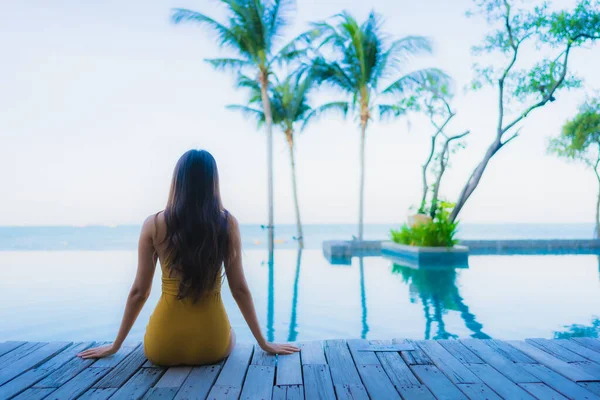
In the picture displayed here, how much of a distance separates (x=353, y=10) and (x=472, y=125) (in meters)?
4.82

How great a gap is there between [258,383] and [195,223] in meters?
0.76

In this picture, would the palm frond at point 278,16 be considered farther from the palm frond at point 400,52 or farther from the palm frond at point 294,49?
the palm frond at point 400,52

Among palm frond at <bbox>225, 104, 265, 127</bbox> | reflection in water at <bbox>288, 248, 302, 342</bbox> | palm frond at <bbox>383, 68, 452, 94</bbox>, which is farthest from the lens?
palm frond at <bbox>225, 104, 265, 127</bbox>

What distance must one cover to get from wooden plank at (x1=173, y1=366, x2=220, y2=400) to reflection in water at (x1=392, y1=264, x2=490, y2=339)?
2.67 m

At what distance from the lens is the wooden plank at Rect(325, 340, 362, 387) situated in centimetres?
205

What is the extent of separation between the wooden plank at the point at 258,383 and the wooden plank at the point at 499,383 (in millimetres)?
957

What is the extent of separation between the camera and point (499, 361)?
7.61 feet

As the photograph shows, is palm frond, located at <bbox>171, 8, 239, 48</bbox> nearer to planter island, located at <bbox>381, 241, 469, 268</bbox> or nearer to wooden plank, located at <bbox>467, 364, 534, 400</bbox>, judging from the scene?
planter island, located at <bbox>381, 241, 469, 268</bbox>

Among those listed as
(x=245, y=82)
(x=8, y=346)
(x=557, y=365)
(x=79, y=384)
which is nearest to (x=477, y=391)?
(x=557, y=365)

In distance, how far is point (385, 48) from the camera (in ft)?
43.9

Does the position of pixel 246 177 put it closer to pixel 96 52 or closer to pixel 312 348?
pixel 96 52

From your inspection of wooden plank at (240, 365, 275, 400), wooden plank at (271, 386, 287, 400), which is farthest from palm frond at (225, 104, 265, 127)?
wooden plank at (271, 386, 287, 400)

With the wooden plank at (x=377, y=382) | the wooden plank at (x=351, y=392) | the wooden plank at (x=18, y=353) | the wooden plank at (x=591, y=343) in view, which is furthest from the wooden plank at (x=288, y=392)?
the wooden plank at (x=591, y=343)

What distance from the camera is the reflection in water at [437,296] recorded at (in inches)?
178
